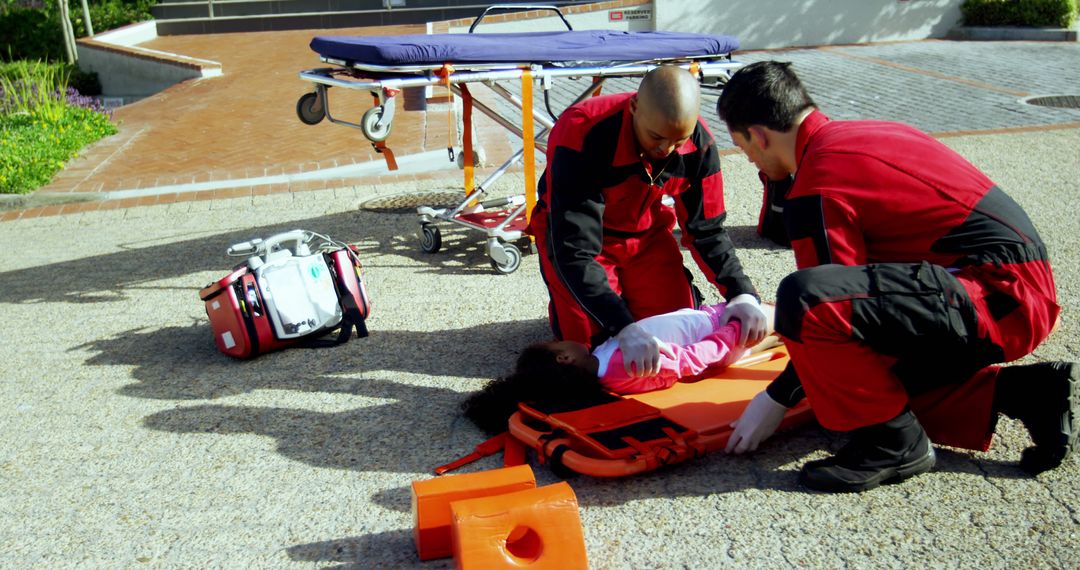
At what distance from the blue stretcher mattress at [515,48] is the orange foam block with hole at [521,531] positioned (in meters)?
2.67

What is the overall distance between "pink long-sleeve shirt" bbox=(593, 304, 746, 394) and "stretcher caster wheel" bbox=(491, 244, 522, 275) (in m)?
1.64

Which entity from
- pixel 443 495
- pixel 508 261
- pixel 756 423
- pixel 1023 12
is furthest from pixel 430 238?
pixel 1023 12

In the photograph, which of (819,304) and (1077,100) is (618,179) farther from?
(1077,100)

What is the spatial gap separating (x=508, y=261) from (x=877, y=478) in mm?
2823

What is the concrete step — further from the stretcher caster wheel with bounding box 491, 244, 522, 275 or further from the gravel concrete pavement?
the stretcher caster wheel with bounding box 491, 244, 522, 275

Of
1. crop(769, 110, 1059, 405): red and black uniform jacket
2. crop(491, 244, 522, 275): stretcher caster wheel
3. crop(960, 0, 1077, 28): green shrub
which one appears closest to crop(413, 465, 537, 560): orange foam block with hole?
crop(769, 110, 1059, 405): red and black uniform jacket

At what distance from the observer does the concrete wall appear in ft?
46.9

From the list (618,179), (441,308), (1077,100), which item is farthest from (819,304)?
(1077,100)

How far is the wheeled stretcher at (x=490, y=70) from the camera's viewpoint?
4.71 meters

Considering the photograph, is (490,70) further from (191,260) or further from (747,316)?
(191,260)

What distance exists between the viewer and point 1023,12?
14.5 m

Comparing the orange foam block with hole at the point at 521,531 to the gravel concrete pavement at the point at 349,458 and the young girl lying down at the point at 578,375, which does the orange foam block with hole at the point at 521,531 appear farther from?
the young girl lying down at the point at 578,375

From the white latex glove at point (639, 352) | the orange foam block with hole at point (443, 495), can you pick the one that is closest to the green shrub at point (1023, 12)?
the white latex glove at point (639, 352)

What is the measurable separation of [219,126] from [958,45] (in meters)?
10.2
